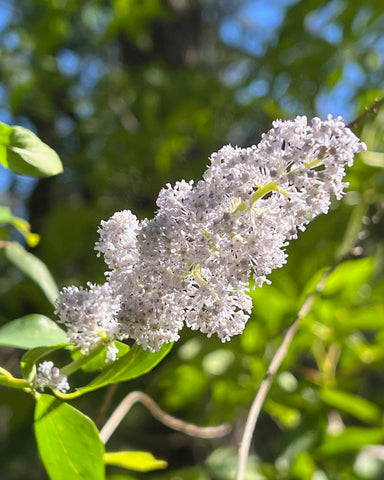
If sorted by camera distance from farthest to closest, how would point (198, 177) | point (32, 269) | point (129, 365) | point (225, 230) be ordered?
point (198, 177)
point (32, 269)
point (129, 365)
point (225, 230)

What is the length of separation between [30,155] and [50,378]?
1.11ft

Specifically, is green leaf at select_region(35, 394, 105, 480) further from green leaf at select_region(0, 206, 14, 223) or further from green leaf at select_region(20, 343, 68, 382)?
green leaf at select_region(0, 206, 14, 223)

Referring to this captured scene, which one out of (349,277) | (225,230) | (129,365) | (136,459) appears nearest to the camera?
(225,230)

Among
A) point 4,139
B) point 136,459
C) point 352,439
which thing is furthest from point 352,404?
point 4,139

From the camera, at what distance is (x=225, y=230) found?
2.49 feet

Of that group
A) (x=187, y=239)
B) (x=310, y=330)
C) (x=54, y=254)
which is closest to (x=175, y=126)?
(x=54, y=254)

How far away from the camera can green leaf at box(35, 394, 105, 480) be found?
2.92 feet

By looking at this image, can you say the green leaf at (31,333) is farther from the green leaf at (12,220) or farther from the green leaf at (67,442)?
the green leaf at (12,220)

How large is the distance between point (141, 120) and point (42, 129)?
0.92 m

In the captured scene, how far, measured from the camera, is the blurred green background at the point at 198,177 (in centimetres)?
173

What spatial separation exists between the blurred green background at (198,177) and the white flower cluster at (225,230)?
45 cm

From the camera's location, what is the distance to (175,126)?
2598mm

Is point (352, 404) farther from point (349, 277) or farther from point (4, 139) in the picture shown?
point (4, 139)

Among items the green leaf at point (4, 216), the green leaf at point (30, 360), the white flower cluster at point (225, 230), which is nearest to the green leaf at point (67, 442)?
the green leaf at point (30, 360)
